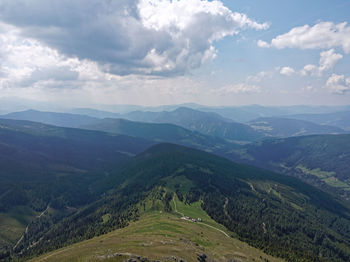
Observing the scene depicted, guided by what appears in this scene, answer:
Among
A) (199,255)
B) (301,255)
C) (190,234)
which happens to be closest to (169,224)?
(190,234)

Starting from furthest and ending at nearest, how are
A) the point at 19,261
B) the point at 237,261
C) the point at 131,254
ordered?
1. the point at 19,261
2. the point at 237,261
3. the point at 131,254

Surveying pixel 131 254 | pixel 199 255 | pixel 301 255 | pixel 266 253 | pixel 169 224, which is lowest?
pixel 301 255

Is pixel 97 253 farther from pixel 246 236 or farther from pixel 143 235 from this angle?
pixel 246 236

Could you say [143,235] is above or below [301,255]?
above

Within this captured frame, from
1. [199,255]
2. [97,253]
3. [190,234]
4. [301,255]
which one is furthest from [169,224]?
[301,255]

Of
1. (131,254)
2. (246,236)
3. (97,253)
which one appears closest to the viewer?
(131,254)

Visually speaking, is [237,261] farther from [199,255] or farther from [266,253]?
[266,253]

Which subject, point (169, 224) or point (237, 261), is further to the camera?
point (169, 224)
